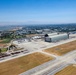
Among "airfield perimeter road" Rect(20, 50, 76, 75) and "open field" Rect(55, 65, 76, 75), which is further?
"airfield perimeter road" Rect(20, 50, 76, 75)

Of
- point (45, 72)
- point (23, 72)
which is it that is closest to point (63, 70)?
point (45, 72)

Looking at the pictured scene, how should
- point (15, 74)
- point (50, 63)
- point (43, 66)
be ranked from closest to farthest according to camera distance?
point (15, 74) → point (43, 66) → point (50, 63)

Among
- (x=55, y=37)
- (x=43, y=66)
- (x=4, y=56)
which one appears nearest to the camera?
(x=43, y=66)

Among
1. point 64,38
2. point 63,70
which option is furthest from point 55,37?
point 63,70

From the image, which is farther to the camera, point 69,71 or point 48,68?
point 48,68

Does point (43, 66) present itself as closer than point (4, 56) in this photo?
Yes

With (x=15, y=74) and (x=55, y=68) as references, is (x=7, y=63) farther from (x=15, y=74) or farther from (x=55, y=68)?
(x=55, y=68)

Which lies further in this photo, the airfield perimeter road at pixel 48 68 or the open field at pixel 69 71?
the airfield perimeter road at pixel 48 68

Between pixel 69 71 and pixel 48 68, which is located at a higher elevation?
pixel 48 68

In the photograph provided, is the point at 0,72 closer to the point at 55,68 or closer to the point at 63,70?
the point at 55,68

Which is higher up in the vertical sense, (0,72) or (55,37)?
(55,37)
